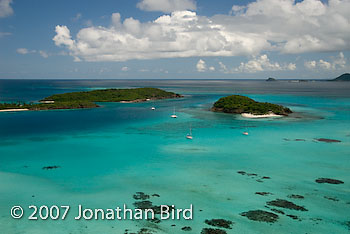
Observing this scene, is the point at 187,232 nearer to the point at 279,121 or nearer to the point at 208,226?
the point at 208,226

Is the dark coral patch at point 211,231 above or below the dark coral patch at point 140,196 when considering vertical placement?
below

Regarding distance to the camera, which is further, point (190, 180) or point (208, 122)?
point (208, 122)

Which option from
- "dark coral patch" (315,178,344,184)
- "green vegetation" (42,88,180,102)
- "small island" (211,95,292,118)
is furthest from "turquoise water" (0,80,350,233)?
"green vegetation" (42,88,180,102)

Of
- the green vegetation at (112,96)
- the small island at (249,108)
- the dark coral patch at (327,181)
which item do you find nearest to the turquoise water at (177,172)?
the dark coral patch at (327,181)

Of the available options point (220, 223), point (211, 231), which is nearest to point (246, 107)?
point (220, 223)

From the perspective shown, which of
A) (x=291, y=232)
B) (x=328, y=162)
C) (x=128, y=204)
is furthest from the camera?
(x=328, y=162)

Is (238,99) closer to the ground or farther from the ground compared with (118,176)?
farther from the ground

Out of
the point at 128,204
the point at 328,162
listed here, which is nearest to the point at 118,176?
the point at 128,204

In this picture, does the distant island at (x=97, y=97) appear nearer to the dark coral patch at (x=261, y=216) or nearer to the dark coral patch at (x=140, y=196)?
the dark coral patch at (x=140, y=196)
